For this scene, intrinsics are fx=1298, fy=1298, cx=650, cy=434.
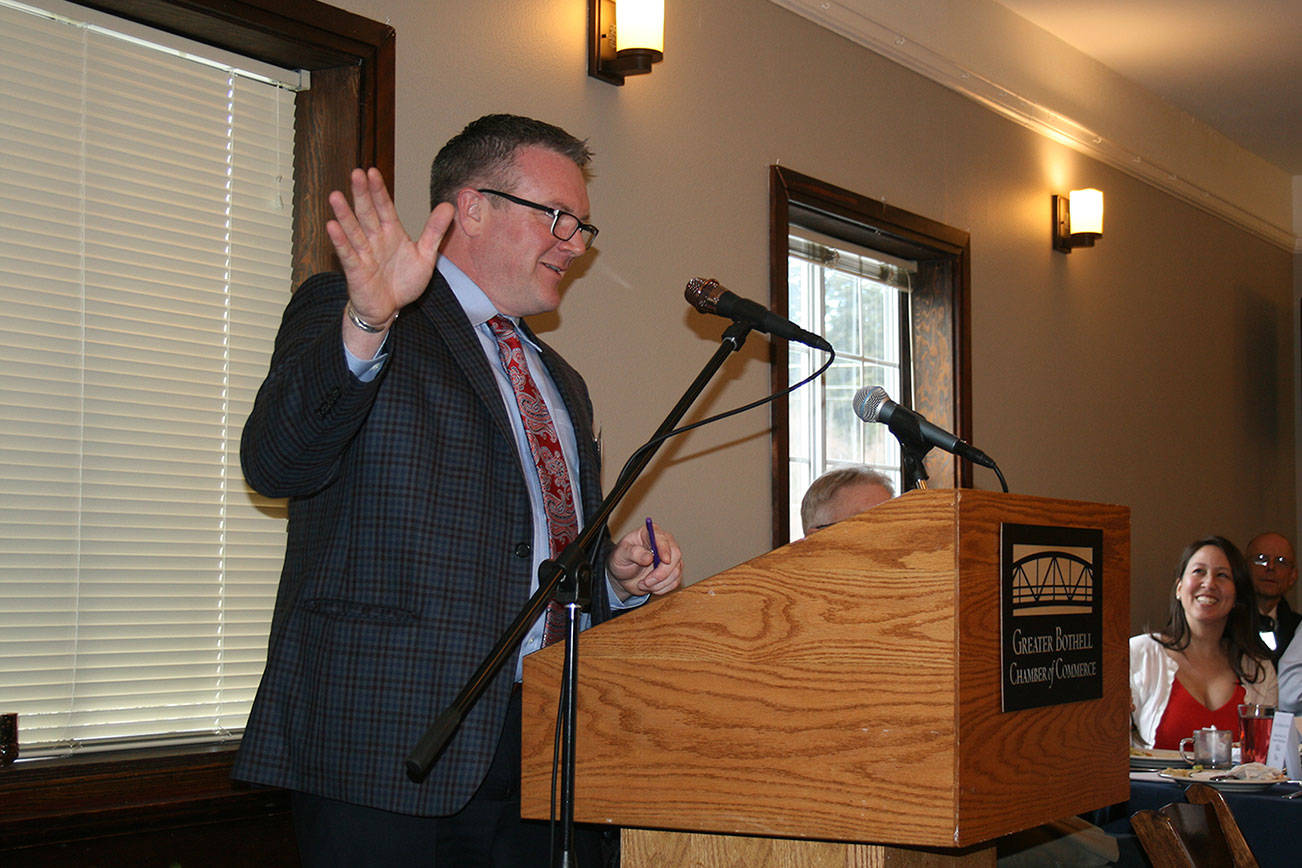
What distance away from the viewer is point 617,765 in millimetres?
1333

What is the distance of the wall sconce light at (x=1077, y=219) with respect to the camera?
4961 mm

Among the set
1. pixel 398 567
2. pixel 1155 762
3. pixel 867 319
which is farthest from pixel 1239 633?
pixel 398 567

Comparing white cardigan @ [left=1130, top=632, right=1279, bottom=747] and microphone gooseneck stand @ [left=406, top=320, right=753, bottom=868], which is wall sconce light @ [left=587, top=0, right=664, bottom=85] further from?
white cardigan @ [left=1130, top=632, right=1279, bottom=747]

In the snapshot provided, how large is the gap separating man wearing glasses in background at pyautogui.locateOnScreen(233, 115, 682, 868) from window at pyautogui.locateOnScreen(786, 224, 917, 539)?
7.06 ft

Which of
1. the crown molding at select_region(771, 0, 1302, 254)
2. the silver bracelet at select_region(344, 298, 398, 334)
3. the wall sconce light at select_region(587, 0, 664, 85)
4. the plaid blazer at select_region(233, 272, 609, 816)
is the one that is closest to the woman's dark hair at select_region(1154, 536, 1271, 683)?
the crown molding at select_region(771, 0, 1302, 254)

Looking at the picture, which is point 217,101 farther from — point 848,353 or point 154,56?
point 848,353

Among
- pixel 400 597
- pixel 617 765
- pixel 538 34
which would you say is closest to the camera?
pixel 617 765

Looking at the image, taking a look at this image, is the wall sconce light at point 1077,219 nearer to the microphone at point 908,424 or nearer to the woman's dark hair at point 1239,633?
the woman's dark hair at point 1239,633

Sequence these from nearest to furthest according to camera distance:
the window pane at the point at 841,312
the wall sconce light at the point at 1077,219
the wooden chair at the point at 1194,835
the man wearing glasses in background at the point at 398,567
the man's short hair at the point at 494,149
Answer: the man wearing glasses in background at the point at 398,567, the wooden chair at the point at 1194,835, the man's short hair at the point at 494,149, the window pane at the point at 841,312, the wall sconce light at the point at 1077,219

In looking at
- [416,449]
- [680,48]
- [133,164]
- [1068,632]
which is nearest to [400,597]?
[416,449]

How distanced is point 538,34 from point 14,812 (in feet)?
6.11

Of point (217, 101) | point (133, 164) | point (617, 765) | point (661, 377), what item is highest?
point (217, 101)

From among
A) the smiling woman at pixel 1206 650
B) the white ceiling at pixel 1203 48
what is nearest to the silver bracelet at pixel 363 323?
the smiling woman at pixel 1206 650

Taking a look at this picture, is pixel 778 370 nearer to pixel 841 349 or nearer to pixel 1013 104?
pixel 841 349
